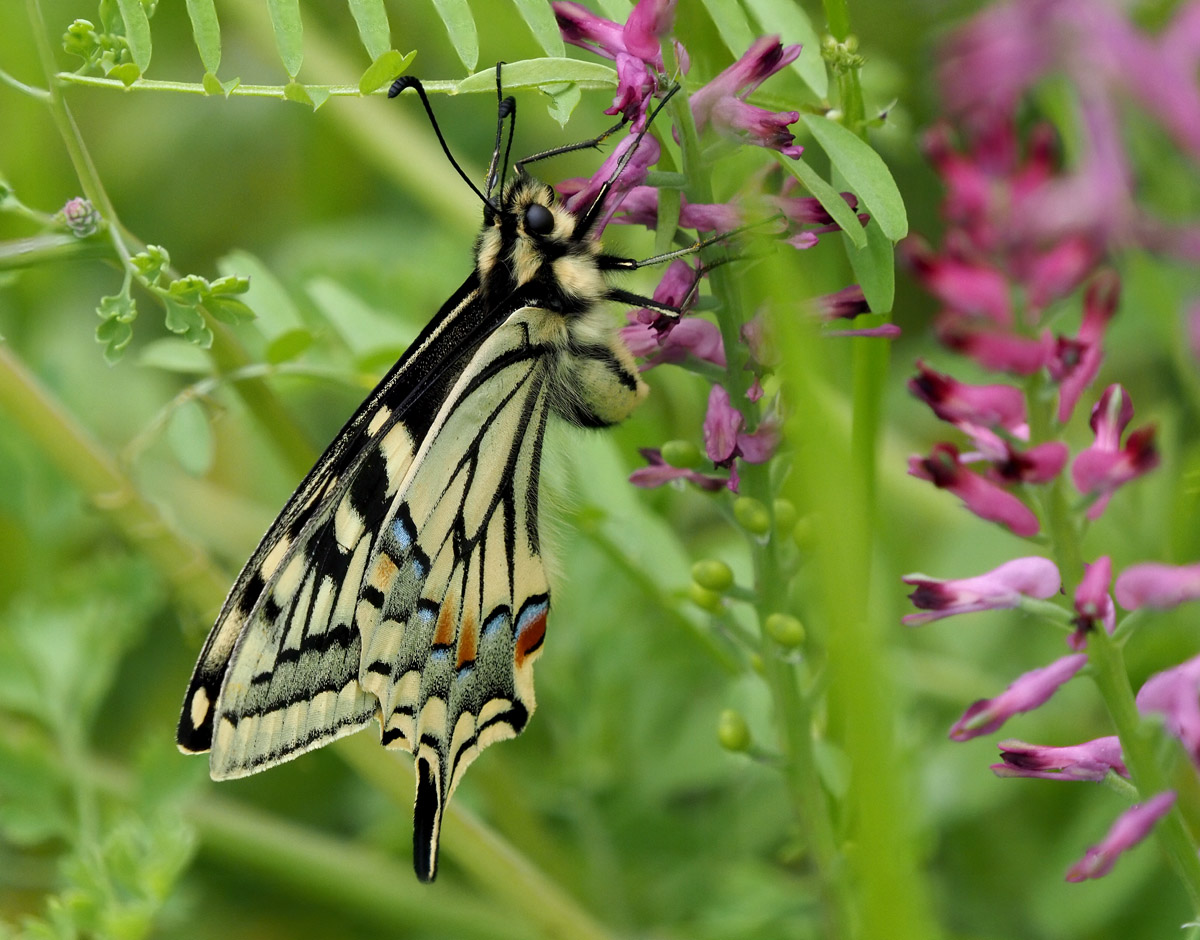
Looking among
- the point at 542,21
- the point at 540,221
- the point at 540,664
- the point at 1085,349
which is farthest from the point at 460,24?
the point at 540,664

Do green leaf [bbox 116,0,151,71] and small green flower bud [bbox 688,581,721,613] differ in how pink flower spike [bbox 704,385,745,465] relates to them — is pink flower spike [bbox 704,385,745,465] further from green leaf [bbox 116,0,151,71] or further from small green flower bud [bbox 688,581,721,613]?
green leaf [bbox 116,0,151,71]

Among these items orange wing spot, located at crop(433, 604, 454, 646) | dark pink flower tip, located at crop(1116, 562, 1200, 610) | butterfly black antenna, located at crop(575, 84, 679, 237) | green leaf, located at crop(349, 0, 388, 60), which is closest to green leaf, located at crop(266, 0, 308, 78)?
green leaf, located at crop(349, 0, 388, 60)

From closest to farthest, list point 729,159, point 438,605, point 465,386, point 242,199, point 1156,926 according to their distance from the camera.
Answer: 1. point 729,159
2. point 465,386
3. point 438,605
4. point 1156,926
5. point 242,199

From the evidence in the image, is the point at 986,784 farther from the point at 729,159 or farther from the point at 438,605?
the point at 729,159

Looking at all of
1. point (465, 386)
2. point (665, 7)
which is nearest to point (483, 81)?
point (665, 7)

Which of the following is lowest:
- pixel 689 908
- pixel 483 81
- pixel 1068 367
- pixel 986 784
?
pixel 689 908

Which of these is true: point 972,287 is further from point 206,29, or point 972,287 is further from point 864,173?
point 206,29

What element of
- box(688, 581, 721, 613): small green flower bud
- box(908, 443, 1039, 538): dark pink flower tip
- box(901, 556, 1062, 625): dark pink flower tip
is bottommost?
box(688, 581, 721, 613): small green flower bud
